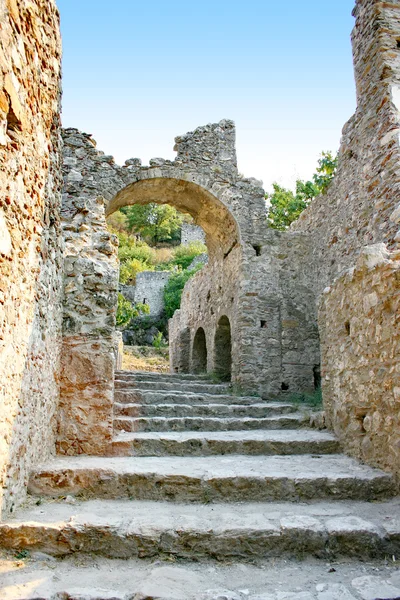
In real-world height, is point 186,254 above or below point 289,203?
above

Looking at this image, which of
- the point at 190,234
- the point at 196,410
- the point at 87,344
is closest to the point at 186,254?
the point at 190,234

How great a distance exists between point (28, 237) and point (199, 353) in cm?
927

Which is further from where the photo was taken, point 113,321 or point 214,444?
point 214,444

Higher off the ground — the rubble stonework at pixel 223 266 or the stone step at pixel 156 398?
the rubble stonework at pixel 223 266

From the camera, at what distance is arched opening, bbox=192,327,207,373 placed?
11.8 m

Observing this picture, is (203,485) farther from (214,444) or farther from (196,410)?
(196,410)

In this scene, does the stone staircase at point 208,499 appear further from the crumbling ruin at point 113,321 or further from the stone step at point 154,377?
the stone step at point 154,377

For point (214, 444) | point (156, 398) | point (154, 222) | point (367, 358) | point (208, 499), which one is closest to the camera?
point (208, 499)

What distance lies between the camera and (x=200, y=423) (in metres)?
5.06

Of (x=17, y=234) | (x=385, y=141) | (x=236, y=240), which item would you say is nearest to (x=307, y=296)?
(x=236, y=240)

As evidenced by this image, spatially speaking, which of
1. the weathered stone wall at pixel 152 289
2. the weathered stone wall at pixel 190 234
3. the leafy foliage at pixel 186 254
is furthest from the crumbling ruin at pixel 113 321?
the weathered stone wall at pixel 190 234

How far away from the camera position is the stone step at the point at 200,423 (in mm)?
4762

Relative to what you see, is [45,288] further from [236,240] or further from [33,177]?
[236,240]

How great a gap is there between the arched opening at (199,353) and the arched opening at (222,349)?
192 cm
